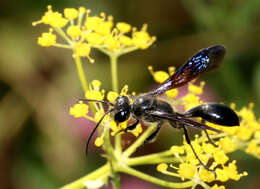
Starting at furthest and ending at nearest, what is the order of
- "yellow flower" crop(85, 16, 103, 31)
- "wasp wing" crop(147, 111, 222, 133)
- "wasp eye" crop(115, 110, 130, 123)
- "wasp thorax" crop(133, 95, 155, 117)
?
"yellow flower" crop(85, 16, 103, 31), "wasp thorax" crop(133, 95, 155, 117), "wasp eye" crop(115, 110, 130, 123), "wasp wing" crop(147, 111, 222, 133)

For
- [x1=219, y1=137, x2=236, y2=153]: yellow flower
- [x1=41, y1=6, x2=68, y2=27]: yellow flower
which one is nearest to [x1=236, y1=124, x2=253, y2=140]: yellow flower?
[x1=219, y1=137, x2=236, y2=153]: yellow flower

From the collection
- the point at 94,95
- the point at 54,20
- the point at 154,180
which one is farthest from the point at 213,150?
the point at 54,20

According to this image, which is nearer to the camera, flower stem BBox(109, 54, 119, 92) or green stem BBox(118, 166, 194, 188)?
green stem BBox(118, 166, 194, 188)

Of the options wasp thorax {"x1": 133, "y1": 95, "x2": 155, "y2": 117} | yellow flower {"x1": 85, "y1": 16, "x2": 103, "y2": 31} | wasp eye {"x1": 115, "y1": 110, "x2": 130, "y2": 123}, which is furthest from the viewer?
yellow flower {"x1": 85, "y1": 16, "x2": 103, "y2": 31}

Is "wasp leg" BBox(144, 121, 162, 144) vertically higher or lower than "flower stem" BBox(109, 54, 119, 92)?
lower

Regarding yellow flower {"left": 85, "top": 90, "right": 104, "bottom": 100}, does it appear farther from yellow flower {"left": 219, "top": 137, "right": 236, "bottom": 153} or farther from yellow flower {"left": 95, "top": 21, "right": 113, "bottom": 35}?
yellow flower {"left": 219, "top": 137, "right": 236, "bottom": 153}

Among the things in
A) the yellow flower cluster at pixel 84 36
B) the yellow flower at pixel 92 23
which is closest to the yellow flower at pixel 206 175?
the yellow flower cluster at pixel 84 36

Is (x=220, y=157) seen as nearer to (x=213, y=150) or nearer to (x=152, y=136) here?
(x=213, y=150)
